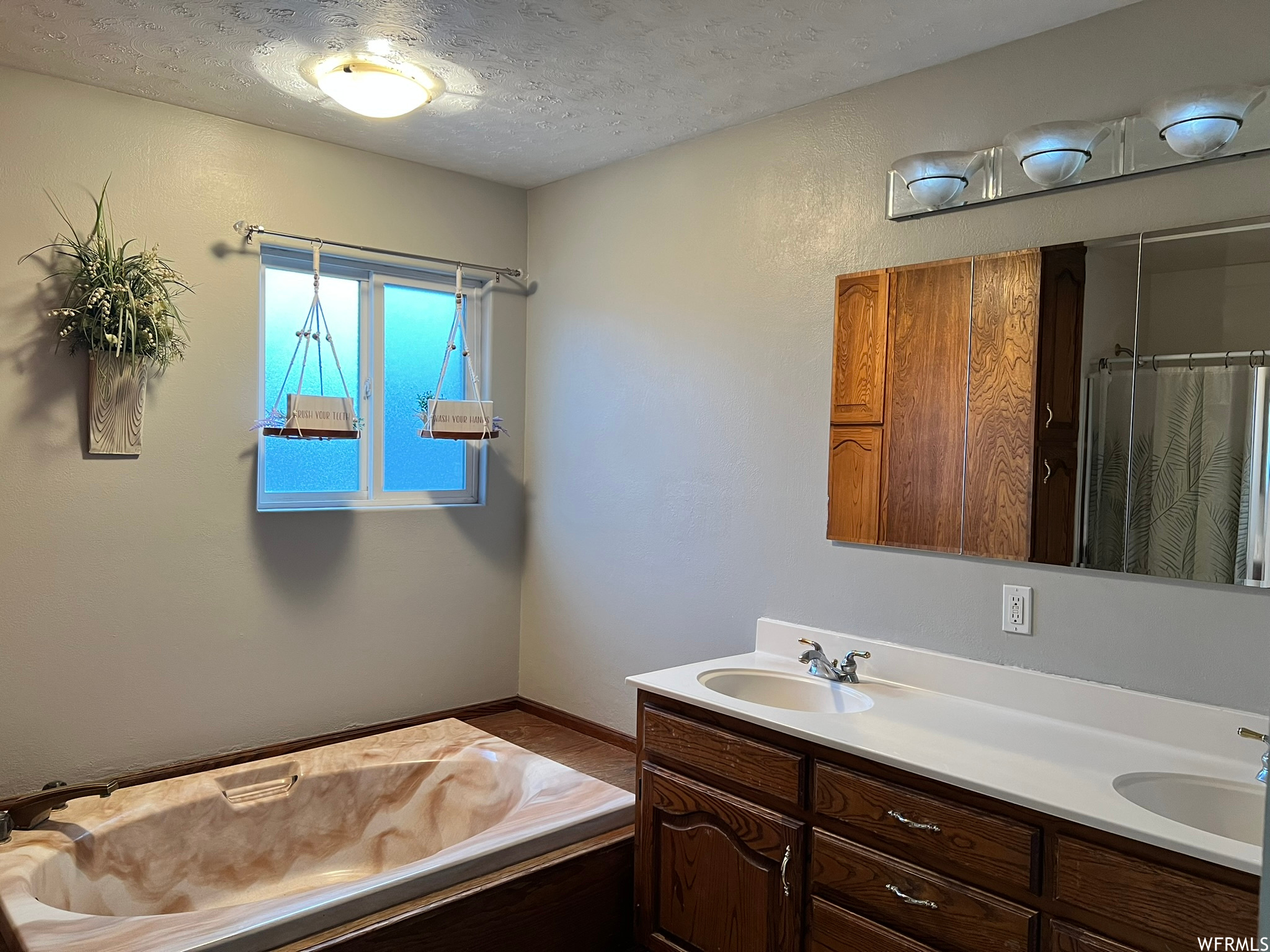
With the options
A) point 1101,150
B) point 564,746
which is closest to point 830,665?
point 564,746

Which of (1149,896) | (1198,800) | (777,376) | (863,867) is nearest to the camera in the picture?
(1149,896)

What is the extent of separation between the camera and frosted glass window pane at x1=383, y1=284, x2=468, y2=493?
11.4 feet

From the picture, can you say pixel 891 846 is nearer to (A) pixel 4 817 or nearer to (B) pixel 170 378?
(A) pixel 4 817

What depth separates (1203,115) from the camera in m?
1.91

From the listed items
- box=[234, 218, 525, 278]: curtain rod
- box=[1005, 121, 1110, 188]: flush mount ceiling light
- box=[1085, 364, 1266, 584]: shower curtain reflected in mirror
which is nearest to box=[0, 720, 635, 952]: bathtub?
box=[1085, 364, 1266, 584]: shower curtain reflected in mirror

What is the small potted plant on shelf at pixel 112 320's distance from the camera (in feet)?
8.73

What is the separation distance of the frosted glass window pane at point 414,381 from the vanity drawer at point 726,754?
5.15 ft

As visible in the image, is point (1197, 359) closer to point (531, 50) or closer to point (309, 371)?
point (531, 50)

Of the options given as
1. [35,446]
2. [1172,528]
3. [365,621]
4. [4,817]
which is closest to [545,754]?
[365,621]

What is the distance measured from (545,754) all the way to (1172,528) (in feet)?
7.03

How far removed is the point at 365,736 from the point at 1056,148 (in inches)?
112

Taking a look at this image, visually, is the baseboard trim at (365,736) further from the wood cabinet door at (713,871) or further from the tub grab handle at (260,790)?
the wood cabinet door at (713,871)

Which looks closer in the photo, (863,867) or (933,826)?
(933,826)

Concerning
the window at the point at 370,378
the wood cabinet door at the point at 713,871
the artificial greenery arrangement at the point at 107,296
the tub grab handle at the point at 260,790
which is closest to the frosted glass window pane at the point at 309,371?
the window at the point at 370,378
